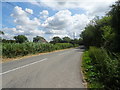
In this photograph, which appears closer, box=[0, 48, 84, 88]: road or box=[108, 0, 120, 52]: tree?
box=[0, 48, 84, 88]: road

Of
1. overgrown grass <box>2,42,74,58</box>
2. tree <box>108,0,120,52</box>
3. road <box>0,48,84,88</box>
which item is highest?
tree <box>108,0,120,52</box>

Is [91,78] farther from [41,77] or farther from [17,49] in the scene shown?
[17,49]

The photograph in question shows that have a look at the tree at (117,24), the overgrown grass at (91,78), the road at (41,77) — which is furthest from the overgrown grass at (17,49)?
the tree at (117,24)

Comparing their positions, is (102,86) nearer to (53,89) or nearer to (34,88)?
(53,89)

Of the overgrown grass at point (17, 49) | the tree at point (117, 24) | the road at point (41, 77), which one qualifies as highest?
the tree at point (117, 24)

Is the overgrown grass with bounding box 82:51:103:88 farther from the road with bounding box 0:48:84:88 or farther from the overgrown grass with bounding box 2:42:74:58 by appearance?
the overgrown grass with bounding box 2:42:74:58

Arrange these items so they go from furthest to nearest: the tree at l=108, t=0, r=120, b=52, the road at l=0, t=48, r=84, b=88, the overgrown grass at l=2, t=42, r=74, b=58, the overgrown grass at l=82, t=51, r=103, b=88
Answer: the overgrown grass at l=2, t=42, r=74, b=58
the tree at l=108, t=0, r=120, b=52
the road at l=0, t=48, r=84, b=88
the overgrown grass at l=82, t=51, r=103, b=88

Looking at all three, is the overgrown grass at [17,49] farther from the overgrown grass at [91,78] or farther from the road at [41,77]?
the overgrown grass at [91,78]

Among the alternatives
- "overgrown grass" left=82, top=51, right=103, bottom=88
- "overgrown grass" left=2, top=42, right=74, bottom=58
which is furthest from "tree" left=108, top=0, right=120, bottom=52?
"overgrown grass" left=2, top=42, right=74, bottom=58

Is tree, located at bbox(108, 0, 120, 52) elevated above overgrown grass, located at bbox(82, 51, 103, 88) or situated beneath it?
elevated above

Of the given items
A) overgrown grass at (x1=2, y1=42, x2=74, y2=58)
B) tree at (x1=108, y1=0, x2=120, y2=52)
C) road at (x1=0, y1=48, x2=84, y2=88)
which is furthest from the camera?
overgrown grass at (x1=2, y1=42, x2=74, y2=58)

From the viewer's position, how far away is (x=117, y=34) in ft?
36.2

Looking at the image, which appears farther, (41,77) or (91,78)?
(41,77)

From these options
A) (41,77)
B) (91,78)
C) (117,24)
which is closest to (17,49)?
(41,77)
